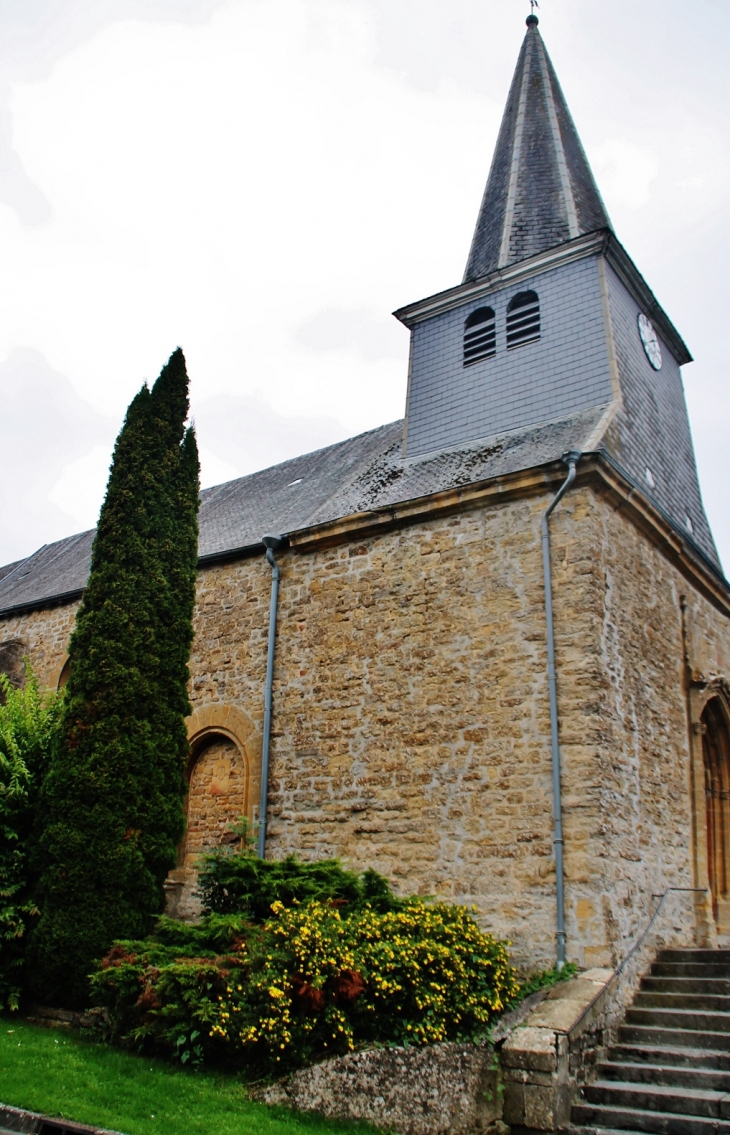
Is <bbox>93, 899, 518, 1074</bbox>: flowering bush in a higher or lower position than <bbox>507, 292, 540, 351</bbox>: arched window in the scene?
lower

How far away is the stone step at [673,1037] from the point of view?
7.24 m

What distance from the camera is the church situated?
8688 mm

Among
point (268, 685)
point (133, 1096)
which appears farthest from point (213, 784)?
point (133, 1096)

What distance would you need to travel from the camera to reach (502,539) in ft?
32.4

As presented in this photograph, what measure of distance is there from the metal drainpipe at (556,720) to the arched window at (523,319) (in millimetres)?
3605

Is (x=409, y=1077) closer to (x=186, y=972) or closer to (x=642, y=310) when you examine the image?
(x=186, y=972)

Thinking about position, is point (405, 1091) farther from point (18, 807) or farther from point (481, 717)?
point (18, 807)

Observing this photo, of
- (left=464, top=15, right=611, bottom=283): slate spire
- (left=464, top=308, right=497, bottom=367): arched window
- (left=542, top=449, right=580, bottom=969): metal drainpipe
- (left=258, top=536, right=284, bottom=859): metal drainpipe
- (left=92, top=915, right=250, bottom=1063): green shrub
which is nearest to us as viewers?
(left=92, top=915, right=250, bottom=1063): green shrub

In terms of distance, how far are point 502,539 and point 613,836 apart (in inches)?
131

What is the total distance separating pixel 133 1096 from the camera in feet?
19.4

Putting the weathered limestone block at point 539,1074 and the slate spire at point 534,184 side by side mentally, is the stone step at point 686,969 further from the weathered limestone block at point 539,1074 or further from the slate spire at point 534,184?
the slate spire at point 534,184

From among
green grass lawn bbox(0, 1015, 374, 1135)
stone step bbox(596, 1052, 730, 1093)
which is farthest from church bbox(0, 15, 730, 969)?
green grass lawn bbox(0, 1015, 374, 1135)

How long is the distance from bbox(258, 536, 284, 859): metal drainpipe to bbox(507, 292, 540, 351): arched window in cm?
434

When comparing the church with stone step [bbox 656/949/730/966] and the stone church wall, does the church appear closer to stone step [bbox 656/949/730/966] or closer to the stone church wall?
the stone church wall
